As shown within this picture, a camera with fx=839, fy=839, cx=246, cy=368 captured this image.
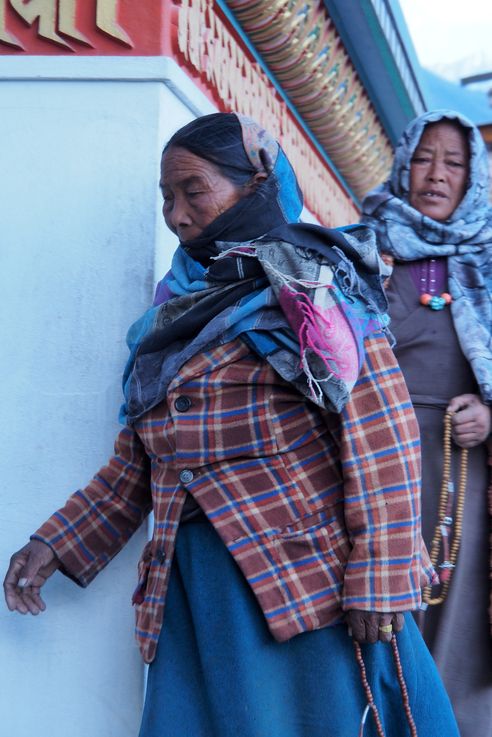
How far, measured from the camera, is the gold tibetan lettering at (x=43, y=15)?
2.33m

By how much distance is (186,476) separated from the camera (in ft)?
5.22

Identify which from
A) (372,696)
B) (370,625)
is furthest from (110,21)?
(372,696)

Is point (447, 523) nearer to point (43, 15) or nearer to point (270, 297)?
point (270, 297)

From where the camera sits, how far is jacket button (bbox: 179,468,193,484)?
1591mm

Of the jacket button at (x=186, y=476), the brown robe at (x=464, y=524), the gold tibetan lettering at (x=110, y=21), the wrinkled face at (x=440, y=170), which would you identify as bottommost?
the brown robe at (x=464, y=524)

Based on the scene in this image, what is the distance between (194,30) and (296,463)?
4.87 feet

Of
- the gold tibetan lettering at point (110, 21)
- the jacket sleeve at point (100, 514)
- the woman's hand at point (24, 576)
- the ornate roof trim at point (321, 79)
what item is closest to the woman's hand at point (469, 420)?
the jacket sleeve at point (100, 514)

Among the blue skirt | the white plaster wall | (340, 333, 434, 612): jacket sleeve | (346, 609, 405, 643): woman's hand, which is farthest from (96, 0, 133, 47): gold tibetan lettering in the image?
(346, 609, 405, 643): woman's hand

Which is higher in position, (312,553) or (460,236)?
(460,236)

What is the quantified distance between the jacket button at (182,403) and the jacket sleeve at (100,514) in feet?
0.98

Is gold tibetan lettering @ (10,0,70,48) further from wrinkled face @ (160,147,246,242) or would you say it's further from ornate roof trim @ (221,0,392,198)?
wrinkled face @ (160,147,246,242)

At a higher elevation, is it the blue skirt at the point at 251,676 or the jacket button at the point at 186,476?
the jacket button at the point at 186,476

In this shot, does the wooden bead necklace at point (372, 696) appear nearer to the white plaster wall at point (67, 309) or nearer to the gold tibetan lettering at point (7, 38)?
the white plaster wall at point (67, 309)

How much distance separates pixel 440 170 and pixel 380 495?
127 cm
